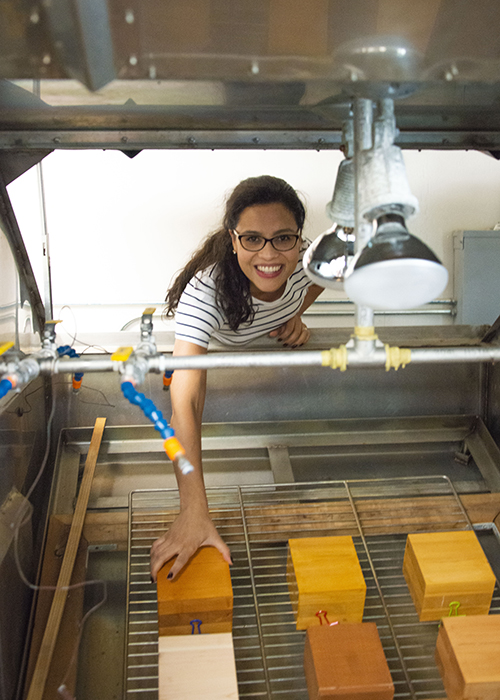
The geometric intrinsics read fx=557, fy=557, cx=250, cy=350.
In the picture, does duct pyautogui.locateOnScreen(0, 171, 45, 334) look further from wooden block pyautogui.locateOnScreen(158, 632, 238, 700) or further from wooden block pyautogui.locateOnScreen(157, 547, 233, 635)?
wooden block pyautogui.locateOnScreen(158, 632, 238, 700)

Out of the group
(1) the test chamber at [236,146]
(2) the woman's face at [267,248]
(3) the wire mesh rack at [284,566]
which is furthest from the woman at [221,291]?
(1) the test chamber at [236,146]

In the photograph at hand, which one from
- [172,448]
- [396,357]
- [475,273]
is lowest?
[172,448]

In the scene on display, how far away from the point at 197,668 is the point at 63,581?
14.8 inches

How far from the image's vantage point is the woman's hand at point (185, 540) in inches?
43.1

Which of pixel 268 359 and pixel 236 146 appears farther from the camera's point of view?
pixel 236 146

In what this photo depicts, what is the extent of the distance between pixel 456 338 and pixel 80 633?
126cm

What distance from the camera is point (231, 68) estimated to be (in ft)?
2.26

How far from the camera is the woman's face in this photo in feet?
4.01

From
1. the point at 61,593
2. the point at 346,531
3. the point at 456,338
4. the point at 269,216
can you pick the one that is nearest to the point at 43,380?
the point at 61,593

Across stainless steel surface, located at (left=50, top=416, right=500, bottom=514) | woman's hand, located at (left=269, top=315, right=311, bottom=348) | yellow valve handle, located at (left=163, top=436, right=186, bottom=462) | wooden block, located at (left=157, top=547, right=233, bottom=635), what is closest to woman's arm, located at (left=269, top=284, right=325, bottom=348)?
woman's hand, located at (left=269, top=315, right=311, bottom=348)

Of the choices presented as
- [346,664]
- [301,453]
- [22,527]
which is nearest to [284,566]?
[346,664]

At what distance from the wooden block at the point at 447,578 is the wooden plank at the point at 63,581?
27.7 inches

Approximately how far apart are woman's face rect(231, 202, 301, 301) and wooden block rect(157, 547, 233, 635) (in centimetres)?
64

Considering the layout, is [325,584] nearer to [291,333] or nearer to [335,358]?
[335,358]
